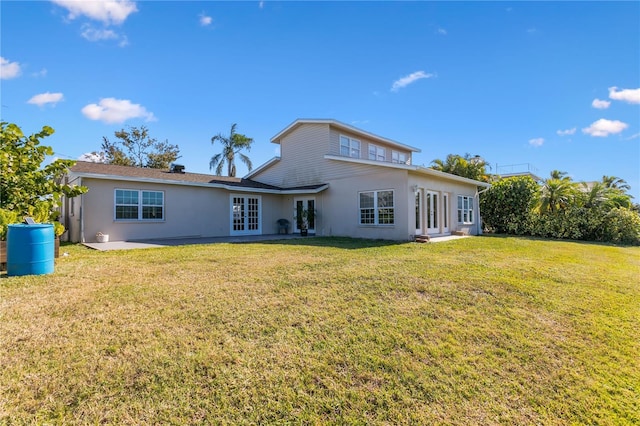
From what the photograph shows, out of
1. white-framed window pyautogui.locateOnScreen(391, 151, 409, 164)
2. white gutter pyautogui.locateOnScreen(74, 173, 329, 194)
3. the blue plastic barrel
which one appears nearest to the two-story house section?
white-framed window pyautogui.locateOnScreen(391, 151, 409, 164)

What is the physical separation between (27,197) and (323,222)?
38.1ft

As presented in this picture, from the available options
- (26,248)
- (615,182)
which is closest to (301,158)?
(26,248)

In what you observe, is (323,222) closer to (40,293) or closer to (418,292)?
(418,292)

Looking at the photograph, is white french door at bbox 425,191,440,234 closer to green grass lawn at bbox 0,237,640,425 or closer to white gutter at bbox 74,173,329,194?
white gutter at bbox 74,173,329,194

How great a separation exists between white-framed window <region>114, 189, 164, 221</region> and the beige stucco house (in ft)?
0.12

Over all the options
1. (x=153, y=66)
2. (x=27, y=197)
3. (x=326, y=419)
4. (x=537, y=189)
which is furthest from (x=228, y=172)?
(x=326, y=419)

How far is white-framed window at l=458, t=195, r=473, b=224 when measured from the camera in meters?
16.7

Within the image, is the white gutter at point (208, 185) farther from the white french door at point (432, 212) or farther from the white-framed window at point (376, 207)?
the white french door at point (432, 212)

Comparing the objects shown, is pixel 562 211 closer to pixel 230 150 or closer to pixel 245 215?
pixel 245 215

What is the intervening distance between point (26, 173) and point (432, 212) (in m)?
15.2

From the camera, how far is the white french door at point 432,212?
14340 millimetres

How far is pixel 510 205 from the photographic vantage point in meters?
17.9

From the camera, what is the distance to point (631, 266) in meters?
7.96

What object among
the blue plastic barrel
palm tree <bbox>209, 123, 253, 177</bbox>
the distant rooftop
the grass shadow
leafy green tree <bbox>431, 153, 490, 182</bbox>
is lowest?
the grass shadow
